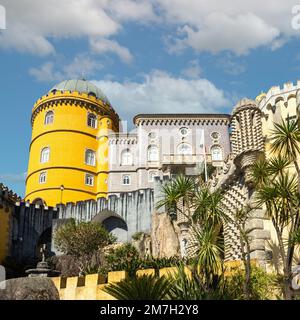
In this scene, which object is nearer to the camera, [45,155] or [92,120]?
[45,155]

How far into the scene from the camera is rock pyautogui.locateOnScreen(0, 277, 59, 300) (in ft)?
53.2

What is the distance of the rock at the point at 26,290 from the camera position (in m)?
16.2

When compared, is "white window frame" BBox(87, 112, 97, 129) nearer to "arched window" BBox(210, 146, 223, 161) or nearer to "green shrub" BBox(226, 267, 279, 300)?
"arched window" BBox(210, 146, 223, 161)

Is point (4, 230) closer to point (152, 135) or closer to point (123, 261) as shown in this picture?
point (123, 261)

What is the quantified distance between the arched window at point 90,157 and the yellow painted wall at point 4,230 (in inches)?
553

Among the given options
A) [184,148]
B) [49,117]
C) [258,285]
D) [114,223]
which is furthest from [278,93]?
[49,117]

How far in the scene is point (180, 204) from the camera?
29953 millimetres

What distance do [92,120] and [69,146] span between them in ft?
15.2

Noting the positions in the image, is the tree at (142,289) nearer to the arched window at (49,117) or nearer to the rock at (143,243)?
the rock at (143,243)

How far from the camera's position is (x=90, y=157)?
49.2 meters

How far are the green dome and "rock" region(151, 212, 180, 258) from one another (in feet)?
72.5

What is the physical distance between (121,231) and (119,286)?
1117 inches

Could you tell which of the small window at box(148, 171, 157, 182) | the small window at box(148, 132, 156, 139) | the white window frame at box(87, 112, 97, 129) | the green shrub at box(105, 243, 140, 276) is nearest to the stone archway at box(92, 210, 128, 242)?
the small window at box(148, 171, 157, 182)
